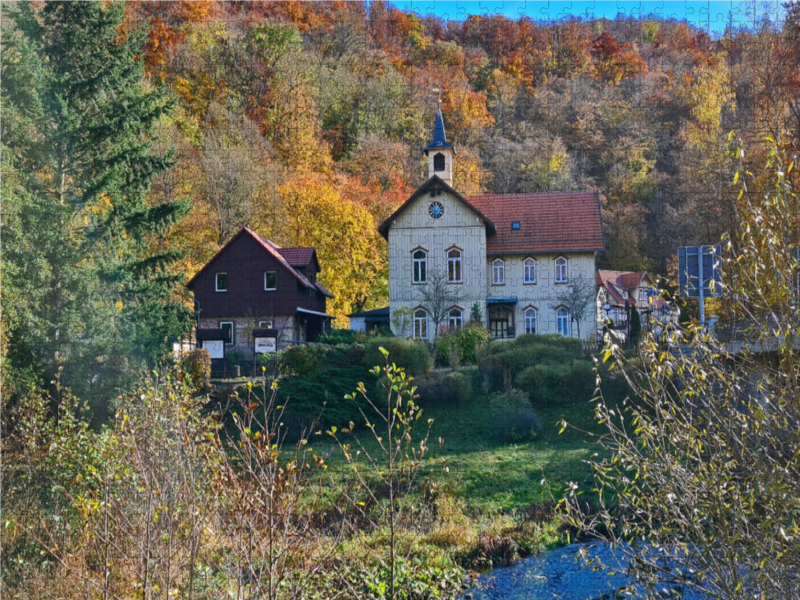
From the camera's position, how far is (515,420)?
19078mm

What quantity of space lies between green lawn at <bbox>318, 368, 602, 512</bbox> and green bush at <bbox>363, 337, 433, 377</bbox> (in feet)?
3.59

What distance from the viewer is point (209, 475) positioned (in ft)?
20.8

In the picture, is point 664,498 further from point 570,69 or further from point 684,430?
point 570,69

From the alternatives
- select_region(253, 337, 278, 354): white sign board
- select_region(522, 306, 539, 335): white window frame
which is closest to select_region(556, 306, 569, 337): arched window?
select_region(522, 306, 539, 335): white window frame

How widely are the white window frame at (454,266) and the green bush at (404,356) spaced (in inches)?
326

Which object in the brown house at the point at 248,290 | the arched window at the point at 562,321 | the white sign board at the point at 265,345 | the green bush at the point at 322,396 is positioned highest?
the brown house at the point at 248,290

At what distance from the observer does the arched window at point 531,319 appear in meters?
29.6

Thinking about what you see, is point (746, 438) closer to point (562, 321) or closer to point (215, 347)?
point (215, 347)

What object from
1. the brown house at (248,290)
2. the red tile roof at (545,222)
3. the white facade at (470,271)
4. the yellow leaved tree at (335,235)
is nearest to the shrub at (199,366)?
the brown house at (248,290)

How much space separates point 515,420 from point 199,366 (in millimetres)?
8425

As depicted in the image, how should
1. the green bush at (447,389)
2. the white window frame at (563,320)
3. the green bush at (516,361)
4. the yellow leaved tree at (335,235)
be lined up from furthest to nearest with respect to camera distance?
the yellow leaved tree at (335,235) < the white window frame at (563,320) < the green bush at (516,361) < the green bush at (447,389)

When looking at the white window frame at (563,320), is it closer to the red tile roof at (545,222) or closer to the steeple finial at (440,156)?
the red tile roof at (545,222)

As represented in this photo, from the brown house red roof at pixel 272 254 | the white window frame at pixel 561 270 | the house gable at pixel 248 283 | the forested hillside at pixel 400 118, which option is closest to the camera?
the forested hillside at pixel 400 118

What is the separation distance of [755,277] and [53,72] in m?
16.8
